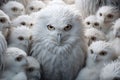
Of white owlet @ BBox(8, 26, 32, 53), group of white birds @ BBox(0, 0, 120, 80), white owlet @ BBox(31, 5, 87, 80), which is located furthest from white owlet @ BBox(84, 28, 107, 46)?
white owlet @ BBox(8, 26, 32, 53)

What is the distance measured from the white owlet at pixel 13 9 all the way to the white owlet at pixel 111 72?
0.73 m

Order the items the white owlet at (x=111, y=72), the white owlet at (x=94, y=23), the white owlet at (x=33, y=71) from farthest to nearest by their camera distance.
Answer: the white owlet at (x=94, y=23), the white owlet at (x=33, y=71), the white owlet at (x=111, y=72)

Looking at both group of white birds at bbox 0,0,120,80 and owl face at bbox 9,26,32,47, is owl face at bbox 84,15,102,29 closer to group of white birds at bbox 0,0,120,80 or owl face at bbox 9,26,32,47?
group of white birds at bbox 0,0,120,80

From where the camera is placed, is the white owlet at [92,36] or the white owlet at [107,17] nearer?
the white owlet at [92,36]

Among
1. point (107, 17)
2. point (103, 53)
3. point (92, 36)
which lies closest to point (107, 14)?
point (107, 17)

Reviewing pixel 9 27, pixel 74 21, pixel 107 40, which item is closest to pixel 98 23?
pixel 107 40

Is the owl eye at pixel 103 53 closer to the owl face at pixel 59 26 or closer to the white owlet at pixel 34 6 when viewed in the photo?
the owl face at pixel 59 26

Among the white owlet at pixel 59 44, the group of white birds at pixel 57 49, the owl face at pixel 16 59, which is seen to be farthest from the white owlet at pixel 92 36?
the owl face at pixel 16 59

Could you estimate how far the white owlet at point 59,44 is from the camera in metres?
2.25

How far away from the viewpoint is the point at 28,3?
2848 mm

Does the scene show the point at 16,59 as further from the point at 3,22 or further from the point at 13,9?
the point at 13,9

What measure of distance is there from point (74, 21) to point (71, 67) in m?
0.23

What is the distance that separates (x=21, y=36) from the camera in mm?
2357

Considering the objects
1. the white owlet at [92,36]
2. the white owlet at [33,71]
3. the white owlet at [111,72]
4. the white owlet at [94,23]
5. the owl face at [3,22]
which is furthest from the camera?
the white owlet at [94,23]
